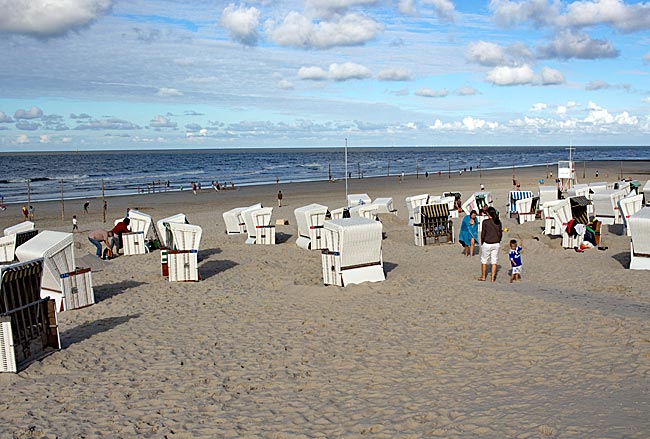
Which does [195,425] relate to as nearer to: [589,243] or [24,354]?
[24,354]

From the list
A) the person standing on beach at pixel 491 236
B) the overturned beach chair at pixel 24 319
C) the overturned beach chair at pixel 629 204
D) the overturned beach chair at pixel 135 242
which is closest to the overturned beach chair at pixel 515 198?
the overturned beach chair at pixel 629 204

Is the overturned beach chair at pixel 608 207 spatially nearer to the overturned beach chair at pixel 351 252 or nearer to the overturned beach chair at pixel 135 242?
the overturned beach chair at pixel 351 252

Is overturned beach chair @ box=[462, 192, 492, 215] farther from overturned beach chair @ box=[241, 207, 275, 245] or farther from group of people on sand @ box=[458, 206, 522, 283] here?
group of people on sand @ box=[458, 206, 522, 283]

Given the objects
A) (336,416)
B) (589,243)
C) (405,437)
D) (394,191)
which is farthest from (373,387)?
(394,191)

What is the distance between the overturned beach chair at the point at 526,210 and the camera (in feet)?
72.2

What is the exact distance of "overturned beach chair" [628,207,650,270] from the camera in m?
12.9

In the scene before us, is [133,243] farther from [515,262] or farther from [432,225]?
[515,262]

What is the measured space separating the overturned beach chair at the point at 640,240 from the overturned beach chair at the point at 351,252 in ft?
17.6

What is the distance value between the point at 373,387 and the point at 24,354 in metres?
4.32

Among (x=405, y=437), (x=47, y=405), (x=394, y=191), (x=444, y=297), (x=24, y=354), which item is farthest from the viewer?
(x=394, y=191)

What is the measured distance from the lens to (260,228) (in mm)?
18688

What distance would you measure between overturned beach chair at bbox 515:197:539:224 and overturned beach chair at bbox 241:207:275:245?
29.5ft

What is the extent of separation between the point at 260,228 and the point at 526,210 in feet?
31.8

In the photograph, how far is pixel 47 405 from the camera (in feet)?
21.2
